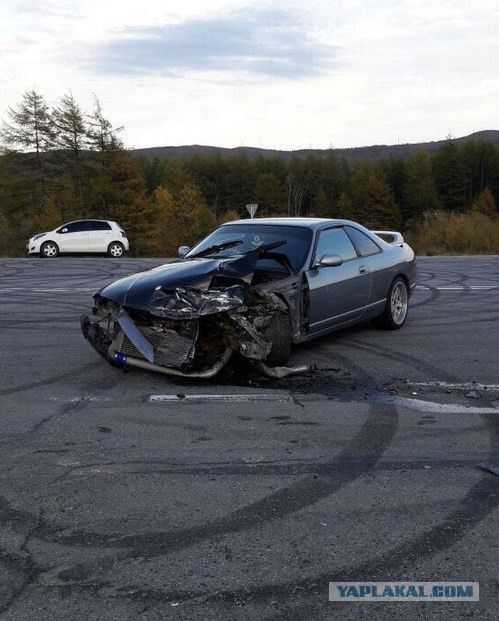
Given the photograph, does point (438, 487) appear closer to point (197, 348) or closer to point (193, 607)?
point (193, 607)

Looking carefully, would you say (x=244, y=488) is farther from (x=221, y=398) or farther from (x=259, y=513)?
(x=221, y=398)

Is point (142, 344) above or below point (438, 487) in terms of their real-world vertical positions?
above

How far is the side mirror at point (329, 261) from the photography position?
6777 mm

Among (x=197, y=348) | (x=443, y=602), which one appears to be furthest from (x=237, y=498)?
(x=197, y=348)

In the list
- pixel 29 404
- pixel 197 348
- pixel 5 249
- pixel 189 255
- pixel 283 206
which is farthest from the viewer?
pixel 283 206

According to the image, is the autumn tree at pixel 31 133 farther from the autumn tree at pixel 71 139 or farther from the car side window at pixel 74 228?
the car side window at pixel 74 228

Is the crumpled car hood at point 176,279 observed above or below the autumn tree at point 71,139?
below

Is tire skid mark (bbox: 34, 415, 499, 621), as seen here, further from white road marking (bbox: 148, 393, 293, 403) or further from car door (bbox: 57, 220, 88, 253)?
car door (bbox: 57, 220, 88, 253)

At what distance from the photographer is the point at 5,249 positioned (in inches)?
1731

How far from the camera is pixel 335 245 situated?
24.6 feet

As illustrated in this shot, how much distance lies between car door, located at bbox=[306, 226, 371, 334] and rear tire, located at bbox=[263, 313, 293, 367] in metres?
0.62

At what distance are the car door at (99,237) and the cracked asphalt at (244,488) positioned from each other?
20410 mm

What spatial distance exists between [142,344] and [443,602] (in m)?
3.60

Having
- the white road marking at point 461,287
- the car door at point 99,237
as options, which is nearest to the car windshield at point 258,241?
the white road marking at point 461,287
